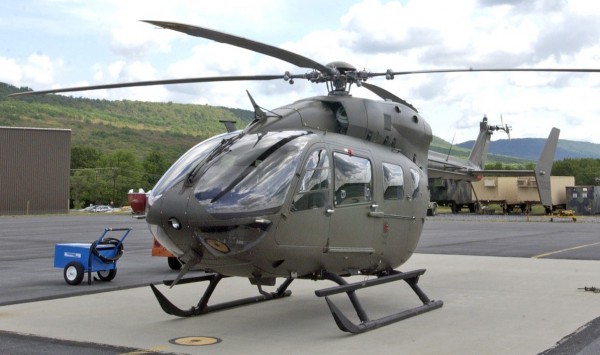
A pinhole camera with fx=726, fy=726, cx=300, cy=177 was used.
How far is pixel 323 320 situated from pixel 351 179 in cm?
192

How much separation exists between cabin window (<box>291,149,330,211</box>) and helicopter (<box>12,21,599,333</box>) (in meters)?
0.01

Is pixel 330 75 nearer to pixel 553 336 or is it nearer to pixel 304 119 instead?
pixel 304 119

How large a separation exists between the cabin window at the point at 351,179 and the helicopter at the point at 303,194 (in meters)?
0.01

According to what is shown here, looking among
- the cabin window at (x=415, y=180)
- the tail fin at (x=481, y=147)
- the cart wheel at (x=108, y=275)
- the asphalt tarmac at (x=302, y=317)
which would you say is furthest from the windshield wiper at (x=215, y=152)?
the tail fin at (x=481, y=147)

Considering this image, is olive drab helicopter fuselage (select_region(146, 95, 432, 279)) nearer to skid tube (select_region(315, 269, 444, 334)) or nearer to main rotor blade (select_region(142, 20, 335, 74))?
skid tube (select_region(315, 269, 444, 334))

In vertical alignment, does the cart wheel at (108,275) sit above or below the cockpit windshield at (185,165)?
below

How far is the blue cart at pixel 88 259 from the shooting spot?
1277 centimetres

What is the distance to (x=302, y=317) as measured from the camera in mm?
9688

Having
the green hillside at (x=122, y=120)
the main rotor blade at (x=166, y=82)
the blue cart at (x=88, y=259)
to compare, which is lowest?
the blue cart at (x=88, y=259)

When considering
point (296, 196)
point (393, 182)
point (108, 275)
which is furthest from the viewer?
point (108, 275)

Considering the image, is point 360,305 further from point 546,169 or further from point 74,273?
point 546,169

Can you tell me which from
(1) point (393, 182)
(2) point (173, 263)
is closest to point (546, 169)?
(1) point (393, 182)

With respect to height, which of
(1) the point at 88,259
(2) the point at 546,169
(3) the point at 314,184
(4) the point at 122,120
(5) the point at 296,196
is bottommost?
(1) the point at 88,259

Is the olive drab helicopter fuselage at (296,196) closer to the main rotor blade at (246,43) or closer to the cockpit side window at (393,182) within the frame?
the cockpit side window at (393,182)
